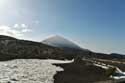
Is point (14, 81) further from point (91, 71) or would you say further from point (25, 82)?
point (91, 71)

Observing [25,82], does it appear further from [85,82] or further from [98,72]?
[98,72]

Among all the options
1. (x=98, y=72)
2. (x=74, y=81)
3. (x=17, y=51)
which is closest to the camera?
(x=74, y=81)

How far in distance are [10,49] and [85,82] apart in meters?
68.2

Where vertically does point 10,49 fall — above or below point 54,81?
above

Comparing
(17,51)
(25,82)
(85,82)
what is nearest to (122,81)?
(85,82)

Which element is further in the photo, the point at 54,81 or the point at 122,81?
the point at 54,81

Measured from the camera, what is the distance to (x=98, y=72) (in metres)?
32.9

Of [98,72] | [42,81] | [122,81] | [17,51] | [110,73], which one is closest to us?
[122,81]

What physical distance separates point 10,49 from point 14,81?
67977mm

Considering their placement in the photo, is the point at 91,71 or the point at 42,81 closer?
the point at 42,81

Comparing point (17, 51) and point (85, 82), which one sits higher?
point (17, 51)

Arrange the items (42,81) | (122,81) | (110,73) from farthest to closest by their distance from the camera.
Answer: (110,73) < (42,81) < (122,81)

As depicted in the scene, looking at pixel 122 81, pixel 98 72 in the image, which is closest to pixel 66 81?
pixel 122 81

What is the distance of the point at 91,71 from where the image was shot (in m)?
34.0
